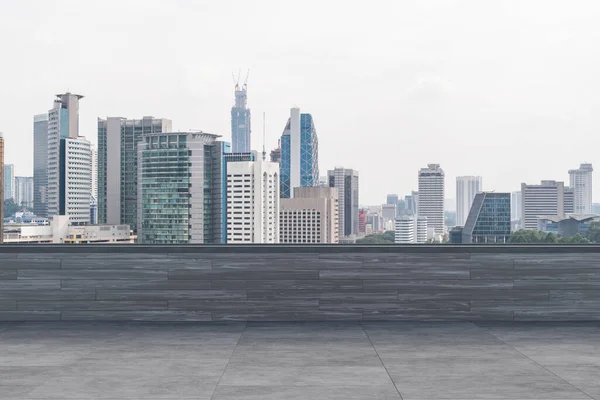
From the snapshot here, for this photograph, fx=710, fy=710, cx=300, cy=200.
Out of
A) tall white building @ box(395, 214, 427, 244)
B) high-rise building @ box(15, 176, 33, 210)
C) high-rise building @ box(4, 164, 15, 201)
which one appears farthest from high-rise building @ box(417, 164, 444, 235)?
high-rise building @ box(15, 176, 33, 210)

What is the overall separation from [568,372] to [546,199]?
867 inches

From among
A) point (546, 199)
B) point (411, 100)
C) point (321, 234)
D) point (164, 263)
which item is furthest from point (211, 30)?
point (546, 199)

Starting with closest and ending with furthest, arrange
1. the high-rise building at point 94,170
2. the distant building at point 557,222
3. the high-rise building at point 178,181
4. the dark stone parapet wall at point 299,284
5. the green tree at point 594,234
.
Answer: the dark stone parapet wall at point 299,284, the green tree at point 594,234, the distant building at point 557,222, the high-rise building at point 178,181, the high-rise building at point 94,170

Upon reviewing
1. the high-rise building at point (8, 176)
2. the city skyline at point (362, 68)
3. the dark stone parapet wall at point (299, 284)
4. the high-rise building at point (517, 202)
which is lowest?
the dark stone parapet wall at point (299, 284)

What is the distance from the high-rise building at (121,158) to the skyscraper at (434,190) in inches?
988

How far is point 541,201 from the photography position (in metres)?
25.0

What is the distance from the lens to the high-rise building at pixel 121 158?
1905 inches

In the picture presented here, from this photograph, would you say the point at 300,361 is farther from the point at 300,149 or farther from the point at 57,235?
the point at 300,149

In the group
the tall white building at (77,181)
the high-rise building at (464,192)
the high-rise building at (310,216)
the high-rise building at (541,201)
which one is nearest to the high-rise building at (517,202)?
the high-rise building at (541,201)

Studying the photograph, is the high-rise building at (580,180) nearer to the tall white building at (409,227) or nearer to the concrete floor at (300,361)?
the tall white building at (409,227)

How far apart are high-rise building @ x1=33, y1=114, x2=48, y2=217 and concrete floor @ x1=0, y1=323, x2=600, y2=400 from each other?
28.5 metres

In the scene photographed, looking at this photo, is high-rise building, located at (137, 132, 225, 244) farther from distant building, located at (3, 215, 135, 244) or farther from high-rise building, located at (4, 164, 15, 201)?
high-rise building, located at (4, 164, 15, 201)

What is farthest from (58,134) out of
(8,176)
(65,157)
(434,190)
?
(8,176)

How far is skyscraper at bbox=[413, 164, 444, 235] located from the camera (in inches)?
912
